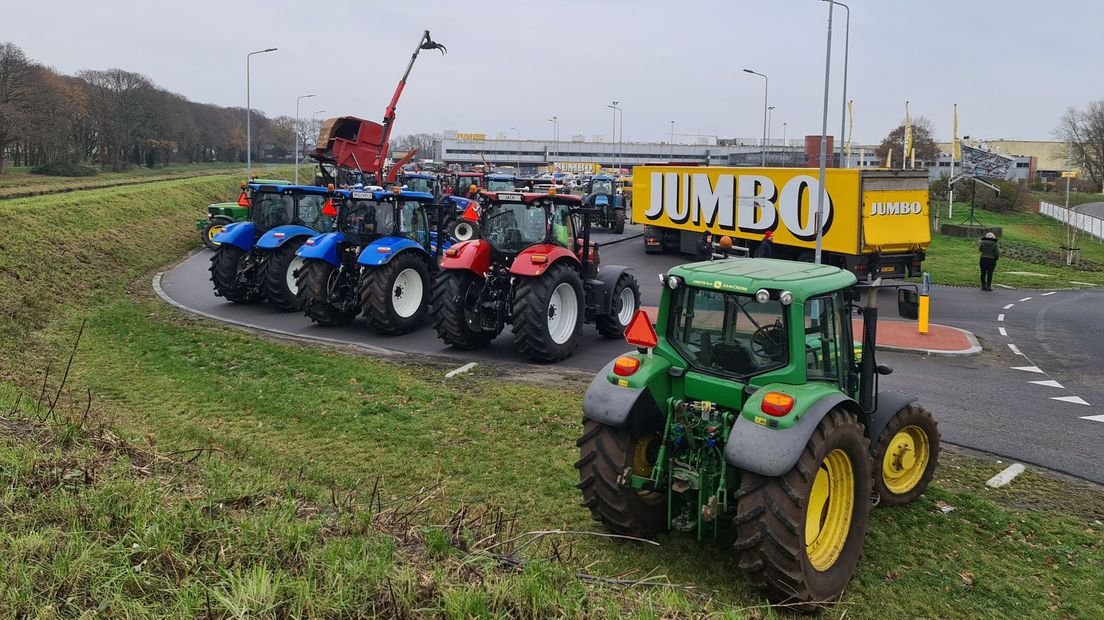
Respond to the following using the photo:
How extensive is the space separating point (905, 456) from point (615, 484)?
9.00 feet

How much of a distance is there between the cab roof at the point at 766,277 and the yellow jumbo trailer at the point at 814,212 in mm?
9286

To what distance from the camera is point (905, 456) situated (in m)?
7.16

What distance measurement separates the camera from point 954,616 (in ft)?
17.9

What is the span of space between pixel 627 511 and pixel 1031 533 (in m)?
3.28

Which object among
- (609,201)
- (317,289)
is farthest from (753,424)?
(609,201)

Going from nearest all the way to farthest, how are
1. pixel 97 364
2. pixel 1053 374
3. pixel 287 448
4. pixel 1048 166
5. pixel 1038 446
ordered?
1. pixel 287 448
2. pixel 1038 446
3. pixel 97 364
4. pixel 1053 374
5. pixel 1048 166

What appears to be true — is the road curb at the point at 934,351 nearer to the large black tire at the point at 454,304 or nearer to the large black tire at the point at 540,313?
the large black tire at the point at 540,313

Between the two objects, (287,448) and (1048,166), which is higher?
(1048,166)

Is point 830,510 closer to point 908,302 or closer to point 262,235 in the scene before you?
point 908,302

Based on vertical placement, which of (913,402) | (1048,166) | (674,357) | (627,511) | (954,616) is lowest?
(954,616)

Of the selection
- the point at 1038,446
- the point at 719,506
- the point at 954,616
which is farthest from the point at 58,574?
the point at 1038,446

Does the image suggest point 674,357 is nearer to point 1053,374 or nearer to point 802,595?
point 802,595

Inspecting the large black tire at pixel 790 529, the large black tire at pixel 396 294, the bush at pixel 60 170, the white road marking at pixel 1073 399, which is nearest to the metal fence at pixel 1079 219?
the white road marking at pixel 1073 399

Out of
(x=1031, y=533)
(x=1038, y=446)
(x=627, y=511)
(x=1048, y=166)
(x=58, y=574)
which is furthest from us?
(x=1048, y=166)
